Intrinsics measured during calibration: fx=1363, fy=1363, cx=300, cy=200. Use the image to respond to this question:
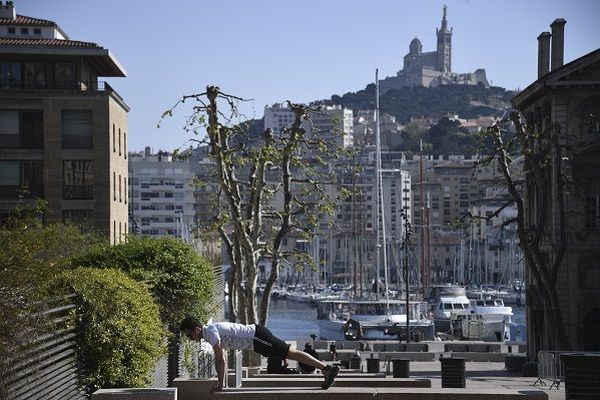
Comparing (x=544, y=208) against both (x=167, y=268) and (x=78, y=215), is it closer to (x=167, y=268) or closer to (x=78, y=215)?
(x=78, y=215)

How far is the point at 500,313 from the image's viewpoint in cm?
11300

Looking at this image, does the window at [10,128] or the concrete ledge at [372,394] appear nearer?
the concrete ledge at [372,394]

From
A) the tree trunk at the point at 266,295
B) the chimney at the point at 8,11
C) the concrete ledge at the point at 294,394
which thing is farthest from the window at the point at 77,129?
the concrete ledge at the point at 294,394

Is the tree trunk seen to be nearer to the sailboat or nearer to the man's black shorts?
the man's black shorts

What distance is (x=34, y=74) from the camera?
63.2 metres

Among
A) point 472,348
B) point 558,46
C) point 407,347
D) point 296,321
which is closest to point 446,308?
point 296,321

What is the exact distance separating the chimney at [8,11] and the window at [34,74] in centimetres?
981

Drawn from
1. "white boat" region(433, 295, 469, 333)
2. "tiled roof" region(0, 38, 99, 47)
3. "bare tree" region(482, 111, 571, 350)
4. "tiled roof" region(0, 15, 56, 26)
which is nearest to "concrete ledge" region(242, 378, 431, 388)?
"bare tree" region(482, 111, 571, 350)

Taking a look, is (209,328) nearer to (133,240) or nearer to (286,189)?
(133,240)

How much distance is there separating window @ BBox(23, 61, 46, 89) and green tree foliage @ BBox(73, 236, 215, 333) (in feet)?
118

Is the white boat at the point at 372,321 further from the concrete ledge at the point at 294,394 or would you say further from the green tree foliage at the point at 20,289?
the green tree foliage at the point at 20,289

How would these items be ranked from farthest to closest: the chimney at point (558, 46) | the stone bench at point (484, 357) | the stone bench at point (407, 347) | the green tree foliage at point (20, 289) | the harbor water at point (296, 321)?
the harbor water at point (296, 321)
the stone bench at point (407, 347)
the stone bench at point (484, 357)
the chimney at point (558, 46)
the green tree foliage at point (20, 289)

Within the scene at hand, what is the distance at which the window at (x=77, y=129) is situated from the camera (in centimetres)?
6200

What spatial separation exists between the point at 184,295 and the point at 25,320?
1387 cm
